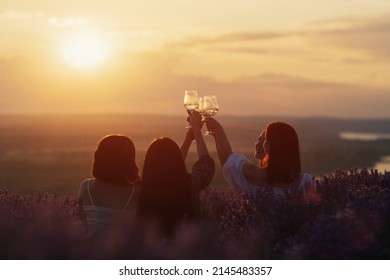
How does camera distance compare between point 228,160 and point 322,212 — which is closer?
point 322,212

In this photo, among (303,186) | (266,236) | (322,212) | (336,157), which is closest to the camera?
(266,236)

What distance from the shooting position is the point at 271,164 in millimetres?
7816

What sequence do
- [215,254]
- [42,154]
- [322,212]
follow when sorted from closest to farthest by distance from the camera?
1. [215,254]
2. [322,212]
3. [42,154]

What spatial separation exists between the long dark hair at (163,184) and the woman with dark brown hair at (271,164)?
30.9 inches

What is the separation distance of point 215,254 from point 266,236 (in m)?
0.53

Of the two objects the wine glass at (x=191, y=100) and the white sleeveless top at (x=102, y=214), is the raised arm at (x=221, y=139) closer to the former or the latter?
the wine glass at (x=191, y=100)

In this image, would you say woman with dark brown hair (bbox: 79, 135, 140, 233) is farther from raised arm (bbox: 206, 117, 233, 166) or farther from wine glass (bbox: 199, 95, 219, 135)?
wine glass (bbox: 199, 95, 219, 135)

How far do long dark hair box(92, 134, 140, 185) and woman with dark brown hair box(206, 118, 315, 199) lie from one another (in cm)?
85

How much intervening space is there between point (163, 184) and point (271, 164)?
3.47ft

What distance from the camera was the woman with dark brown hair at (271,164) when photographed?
775 centimetres

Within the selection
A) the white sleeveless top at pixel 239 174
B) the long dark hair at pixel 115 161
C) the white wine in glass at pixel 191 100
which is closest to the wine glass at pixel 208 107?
the white wine in glass at pixel 191 100
